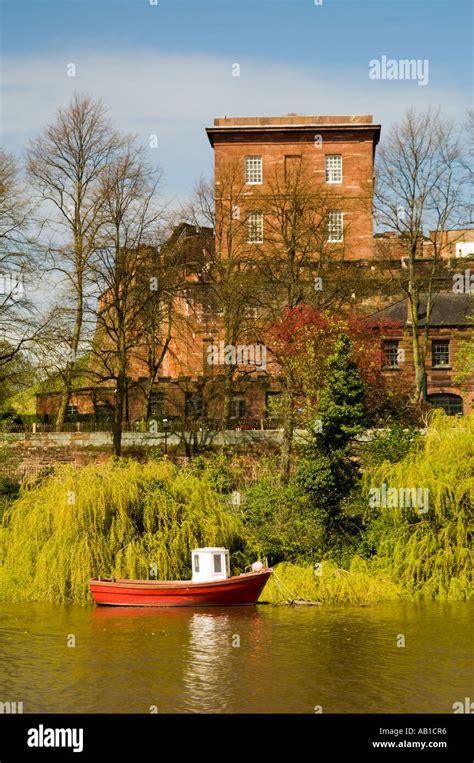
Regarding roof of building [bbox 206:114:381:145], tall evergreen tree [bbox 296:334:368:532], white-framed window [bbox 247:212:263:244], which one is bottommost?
tall evergreen tree [bbox 296:334:368:532]

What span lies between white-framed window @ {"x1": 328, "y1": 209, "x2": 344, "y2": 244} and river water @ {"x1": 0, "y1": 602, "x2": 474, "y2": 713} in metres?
36.7

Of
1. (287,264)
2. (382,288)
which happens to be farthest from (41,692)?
(382,288)

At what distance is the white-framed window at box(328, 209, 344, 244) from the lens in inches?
2566

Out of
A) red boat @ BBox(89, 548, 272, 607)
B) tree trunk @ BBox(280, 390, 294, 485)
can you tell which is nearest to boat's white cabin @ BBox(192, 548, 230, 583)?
red boat @ BBox(89, 548, 272, 607)

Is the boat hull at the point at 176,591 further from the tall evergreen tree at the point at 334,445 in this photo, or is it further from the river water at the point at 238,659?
the tall evergreen tree at the point at 334,445

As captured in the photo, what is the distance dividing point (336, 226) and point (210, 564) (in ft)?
120

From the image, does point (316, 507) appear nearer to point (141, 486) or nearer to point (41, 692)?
point (141, 486)

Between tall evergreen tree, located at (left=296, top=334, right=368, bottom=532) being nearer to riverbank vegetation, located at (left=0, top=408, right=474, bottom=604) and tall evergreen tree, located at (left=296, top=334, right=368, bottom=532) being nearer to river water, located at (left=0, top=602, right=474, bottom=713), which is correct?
riverbank vegetation, located at (left=0, top=408, right=474, bottom=604)

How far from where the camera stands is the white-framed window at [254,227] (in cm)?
6038

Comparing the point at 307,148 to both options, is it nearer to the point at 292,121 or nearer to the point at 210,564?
the point at 292,121

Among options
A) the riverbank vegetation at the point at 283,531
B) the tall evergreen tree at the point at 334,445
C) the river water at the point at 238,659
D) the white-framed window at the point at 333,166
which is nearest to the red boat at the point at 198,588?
the river water at the point at 238,659

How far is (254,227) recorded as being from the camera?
60562mm

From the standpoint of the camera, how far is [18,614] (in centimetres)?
3150

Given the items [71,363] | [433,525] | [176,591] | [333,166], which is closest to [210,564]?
[176,591]
